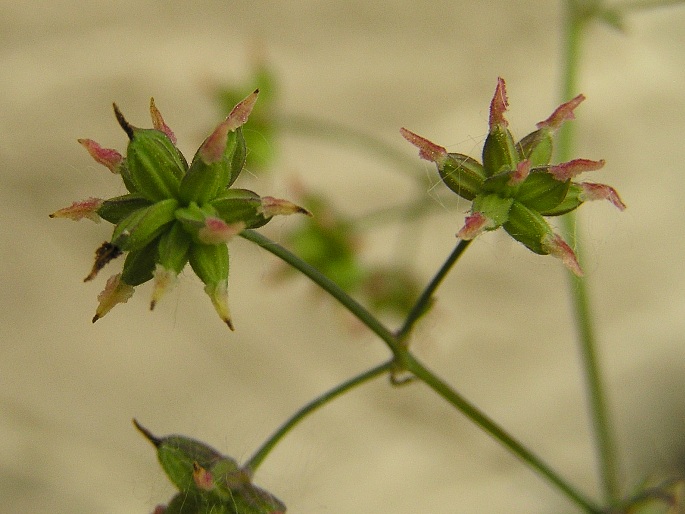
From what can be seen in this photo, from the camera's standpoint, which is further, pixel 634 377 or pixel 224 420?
pixel 634 377

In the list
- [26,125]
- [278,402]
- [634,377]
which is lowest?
[278,402]

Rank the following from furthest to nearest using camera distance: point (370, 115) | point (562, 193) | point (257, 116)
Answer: point (370, 115)
point (257, 116)
point (562, 193)

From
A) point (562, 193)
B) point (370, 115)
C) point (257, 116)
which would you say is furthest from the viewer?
point (370, 115)

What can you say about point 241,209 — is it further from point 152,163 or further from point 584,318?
point 584,318

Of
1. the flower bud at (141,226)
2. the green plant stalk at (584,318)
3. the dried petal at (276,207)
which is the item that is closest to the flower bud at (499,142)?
the dried petal at (276,207)

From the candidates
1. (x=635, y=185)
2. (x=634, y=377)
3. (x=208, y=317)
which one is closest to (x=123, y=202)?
(x=208, y=317)

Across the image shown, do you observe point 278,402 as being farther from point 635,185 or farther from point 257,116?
point 635,185

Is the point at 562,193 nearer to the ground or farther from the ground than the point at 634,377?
nearer to the ground
